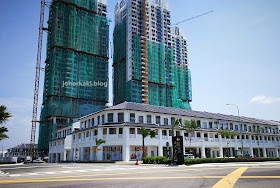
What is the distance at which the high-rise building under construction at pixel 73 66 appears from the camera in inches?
4316

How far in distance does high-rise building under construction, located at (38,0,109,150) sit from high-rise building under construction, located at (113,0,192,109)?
11195 mm

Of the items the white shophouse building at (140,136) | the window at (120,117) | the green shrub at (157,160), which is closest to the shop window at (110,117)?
the white shophouse building at (140,136)

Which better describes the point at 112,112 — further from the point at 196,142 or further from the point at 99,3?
the point at 99,3

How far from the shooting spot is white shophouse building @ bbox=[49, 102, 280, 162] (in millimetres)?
49469

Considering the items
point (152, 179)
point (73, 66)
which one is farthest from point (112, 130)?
point (73, 66)

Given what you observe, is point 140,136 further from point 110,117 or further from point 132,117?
point 110,117

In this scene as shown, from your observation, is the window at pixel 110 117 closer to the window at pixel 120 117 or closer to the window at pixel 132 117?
the window at pixel 120 117

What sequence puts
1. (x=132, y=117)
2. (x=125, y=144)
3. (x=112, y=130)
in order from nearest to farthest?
(x=125, y=144)
(x=112, y=130)
(x=132, y=117)

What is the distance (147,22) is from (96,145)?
10335cm

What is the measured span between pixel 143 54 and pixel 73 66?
39.0m

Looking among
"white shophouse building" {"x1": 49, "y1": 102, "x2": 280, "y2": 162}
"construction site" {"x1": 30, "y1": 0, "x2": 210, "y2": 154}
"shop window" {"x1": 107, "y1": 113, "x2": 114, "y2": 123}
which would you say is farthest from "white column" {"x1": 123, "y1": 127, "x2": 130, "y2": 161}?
"construction site" {"x1": 30, "y1": 0, "x2": 210, "y2": 154}

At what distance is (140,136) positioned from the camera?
1986 inches

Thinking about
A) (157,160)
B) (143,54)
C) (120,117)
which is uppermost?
(143,54)

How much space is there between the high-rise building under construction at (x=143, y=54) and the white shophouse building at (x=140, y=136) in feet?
191
